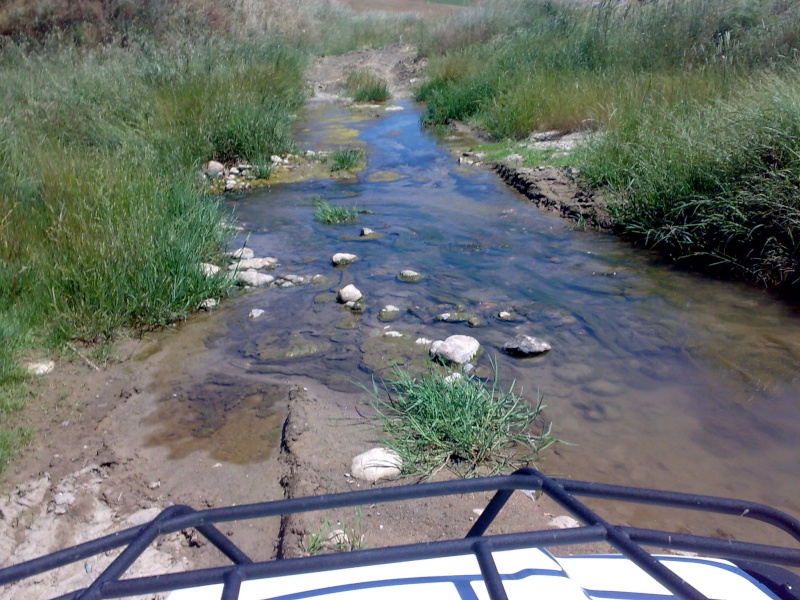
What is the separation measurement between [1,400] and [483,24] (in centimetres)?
1704

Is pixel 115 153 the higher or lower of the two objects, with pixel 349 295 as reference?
higher

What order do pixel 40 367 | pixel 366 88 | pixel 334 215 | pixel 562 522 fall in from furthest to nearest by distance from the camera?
pixel 366 88 → pixel 334 215 → pixel 40 367 → pixel 562 522

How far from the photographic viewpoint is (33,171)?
5.75m

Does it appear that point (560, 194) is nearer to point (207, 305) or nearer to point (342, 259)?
point (342, 259)

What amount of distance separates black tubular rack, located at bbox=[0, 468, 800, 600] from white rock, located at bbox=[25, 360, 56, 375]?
3369 mm

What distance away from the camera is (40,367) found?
423 centimetres

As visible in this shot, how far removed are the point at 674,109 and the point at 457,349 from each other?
14.5ft

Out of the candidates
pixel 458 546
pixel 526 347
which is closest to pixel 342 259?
pixel 526 347

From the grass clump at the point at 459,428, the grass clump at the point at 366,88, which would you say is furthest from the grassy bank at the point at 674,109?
the grass clump at the point at 459,428

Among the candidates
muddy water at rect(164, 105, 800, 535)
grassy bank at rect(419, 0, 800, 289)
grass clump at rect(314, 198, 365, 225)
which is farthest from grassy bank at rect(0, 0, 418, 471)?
grassy bank at rect(419, 0, 800, 289)

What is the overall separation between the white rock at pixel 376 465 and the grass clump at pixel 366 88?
14.6m

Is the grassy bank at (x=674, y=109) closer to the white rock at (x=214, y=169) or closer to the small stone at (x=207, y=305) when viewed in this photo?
the small stone at (x=207, y=305)

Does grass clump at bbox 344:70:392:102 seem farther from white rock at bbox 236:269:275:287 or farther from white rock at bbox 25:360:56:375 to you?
white rock at bbox 25:360:56:375

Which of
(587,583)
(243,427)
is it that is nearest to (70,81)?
(243,427)
